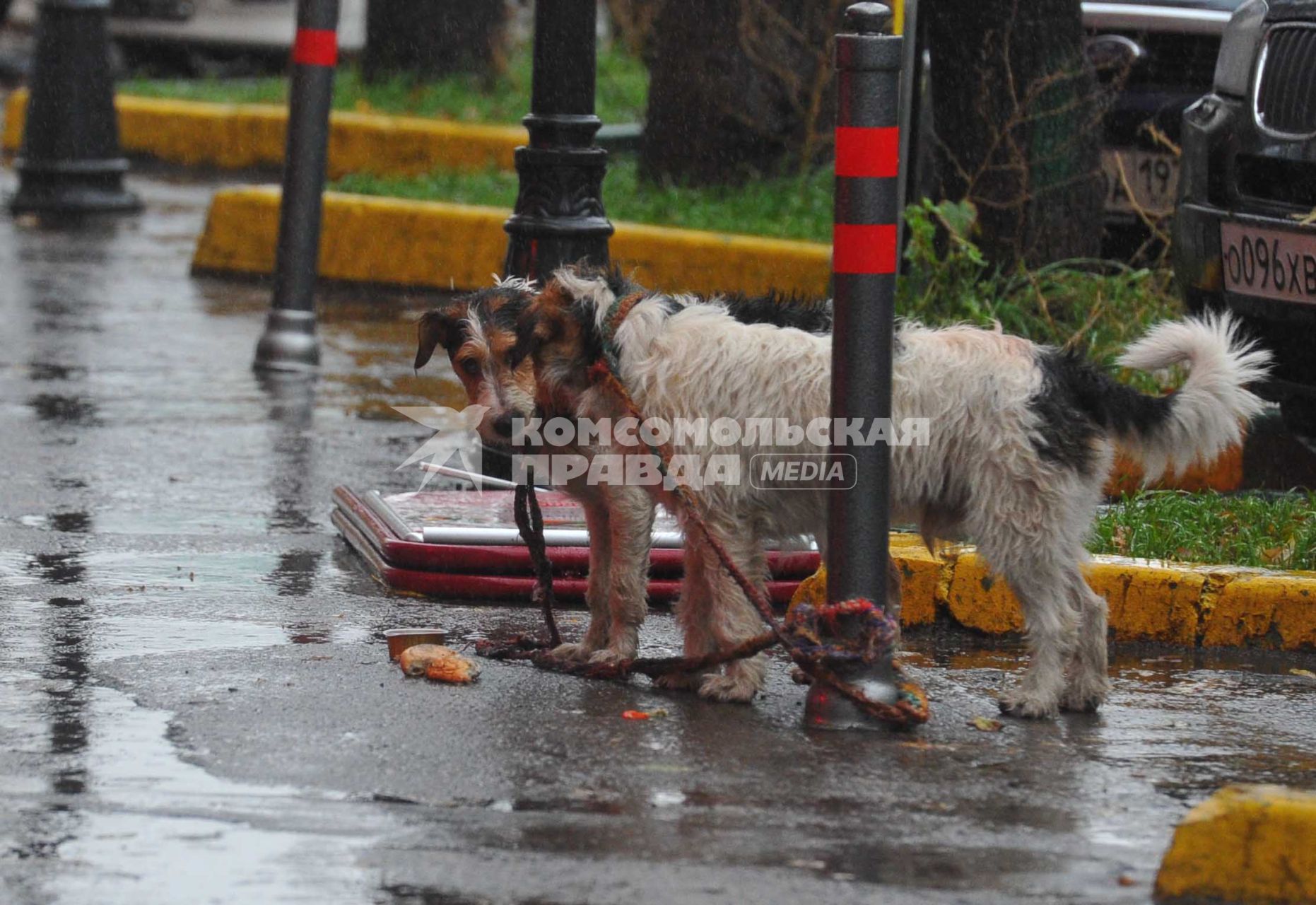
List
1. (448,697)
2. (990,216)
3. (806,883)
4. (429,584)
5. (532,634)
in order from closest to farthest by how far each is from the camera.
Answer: (806,883) → (448,697) → (532,634) → (429,584) → (990,216)

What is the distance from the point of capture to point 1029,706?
15.6ft

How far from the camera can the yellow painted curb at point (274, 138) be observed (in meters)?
15.1

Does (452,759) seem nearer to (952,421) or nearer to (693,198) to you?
(952,421)

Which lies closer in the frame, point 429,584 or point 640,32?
point 429,584

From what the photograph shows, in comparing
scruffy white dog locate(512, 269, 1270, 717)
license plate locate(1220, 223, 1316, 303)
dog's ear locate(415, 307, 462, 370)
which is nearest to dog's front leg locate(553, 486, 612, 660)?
scruffy white dog locate(512, 269, 1270, 717)

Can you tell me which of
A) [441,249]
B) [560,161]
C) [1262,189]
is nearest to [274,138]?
[441,249]

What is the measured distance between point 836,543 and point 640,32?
1230cm

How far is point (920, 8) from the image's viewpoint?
8.80m

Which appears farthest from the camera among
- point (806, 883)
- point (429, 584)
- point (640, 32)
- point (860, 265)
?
point (640, 32)

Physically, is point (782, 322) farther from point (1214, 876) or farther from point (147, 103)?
point (147, 103)

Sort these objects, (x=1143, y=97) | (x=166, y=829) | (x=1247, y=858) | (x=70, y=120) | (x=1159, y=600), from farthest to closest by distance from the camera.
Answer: (x=70, y=120) < (x=1143, y=97) < (x=1159, y=600) < (x=166, y=829) < (x=1247, y=858)

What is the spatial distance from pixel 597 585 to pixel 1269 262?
2.71 meters

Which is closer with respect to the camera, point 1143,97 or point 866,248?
point 866,248

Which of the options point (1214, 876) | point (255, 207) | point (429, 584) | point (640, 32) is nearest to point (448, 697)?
point (429, 584)
